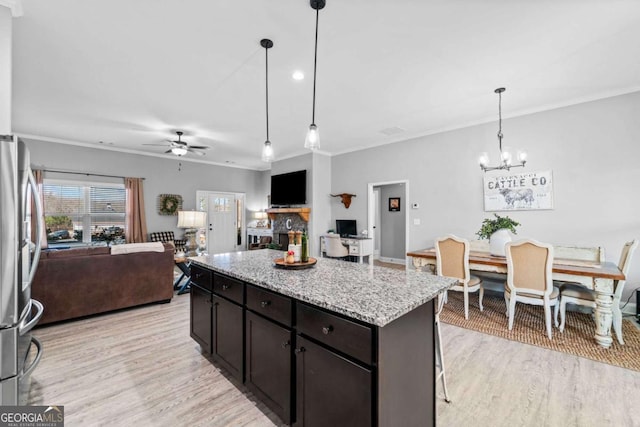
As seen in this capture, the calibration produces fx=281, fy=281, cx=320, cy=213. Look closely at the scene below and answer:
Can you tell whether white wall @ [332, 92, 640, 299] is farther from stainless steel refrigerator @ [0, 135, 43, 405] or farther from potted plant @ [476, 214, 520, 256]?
stainless steel refrigerator @ [0, 135, 43, 405]

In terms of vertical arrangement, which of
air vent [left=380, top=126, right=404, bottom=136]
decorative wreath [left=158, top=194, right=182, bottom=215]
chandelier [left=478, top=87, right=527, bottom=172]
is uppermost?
air vent [left=380, top=126, right=404, bottom=136]

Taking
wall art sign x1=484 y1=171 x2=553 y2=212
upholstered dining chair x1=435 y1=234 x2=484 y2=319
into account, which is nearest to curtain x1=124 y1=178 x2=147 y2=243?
upholstered dining chair x1=435 y1=234 x2=484 y2=319

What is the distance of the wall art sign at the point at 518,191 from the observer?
3.94 m

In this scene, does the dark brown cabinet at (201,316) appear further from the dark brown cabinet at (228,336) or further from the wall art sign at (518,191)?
the wall art sign at (518,191)

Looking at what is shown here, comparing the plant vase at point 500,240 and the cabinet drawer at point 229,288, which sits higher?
the plant vase at point 500,240

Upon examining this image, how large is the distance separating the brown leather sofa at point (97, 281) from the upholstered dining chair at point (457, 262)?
3.59m

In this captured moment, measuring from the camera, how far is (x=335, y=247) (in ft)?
19.2

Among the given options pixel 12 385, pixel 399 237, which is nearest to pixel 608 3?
pixel 12 385

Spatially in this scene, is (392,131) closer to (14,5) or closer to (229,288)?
(229,288)

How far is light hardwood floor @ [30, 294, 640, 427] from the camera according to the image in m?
1.77

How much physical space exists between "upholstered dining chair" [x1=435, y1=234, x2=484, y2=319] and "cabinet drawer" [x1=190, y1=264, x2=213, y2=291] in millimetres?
2723

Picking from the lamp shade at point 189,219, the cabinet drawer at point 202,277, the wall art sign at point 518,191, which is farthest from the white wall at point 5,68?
the wall art sign at point 518,191

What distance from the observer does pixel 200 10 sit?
2.10 m

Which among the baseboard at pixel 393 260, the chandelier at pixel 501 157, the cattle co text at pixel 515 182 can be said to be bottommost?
the baseboard at pixel 393 260
